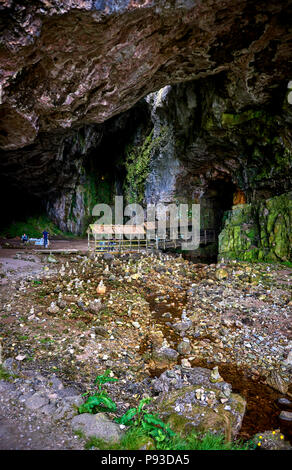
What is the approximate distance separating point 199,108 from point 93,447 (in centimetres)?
1601

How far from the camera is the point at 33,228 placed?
74.4 ft

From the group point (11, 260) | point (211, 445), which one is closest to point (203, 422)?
point (211, 445)

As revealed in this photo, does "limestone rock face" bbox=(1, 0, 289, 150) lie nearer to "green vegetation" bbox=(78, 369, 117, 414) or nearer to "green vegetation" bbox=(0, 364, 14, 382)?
"green vegetation" bbox=(0, 364, 14, 382)

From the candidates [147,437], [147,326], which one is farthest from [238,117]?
[147,437]

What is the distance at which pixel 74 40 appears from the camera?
705cm

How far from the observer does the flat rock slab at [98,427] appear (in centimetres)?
277

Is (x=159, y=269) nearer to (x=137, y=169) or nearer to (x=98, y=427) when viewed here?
(x=98, y=427)

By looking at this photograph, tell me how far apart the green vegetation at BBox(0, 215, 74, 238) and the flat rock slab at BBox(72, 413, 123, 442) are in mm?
20149

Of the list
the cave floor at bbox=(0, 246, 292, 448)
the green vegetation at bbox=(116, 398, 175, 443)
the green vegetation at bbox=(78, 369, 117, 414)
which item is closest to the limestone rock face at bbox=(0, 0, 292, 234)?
the cave floor at bbox=(0, 246, 292, 448)

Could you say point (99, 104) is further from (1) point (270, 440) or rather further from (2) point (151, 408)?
(1) point (270, 440)

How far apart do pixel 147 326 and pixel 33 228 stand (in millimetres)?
19532

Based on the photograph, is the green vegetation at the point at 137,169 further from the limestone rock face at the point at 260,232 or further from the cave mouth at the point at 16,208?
the cave mouth at the point at 16,208

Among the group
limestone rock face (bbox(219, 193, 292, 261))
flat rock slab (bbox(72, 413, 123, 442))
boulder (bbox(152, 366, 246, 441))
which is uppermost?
limestone rock face (bbox(219, 193, 292, 261))

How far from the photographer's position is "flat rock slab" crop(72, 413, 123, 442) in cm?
277
